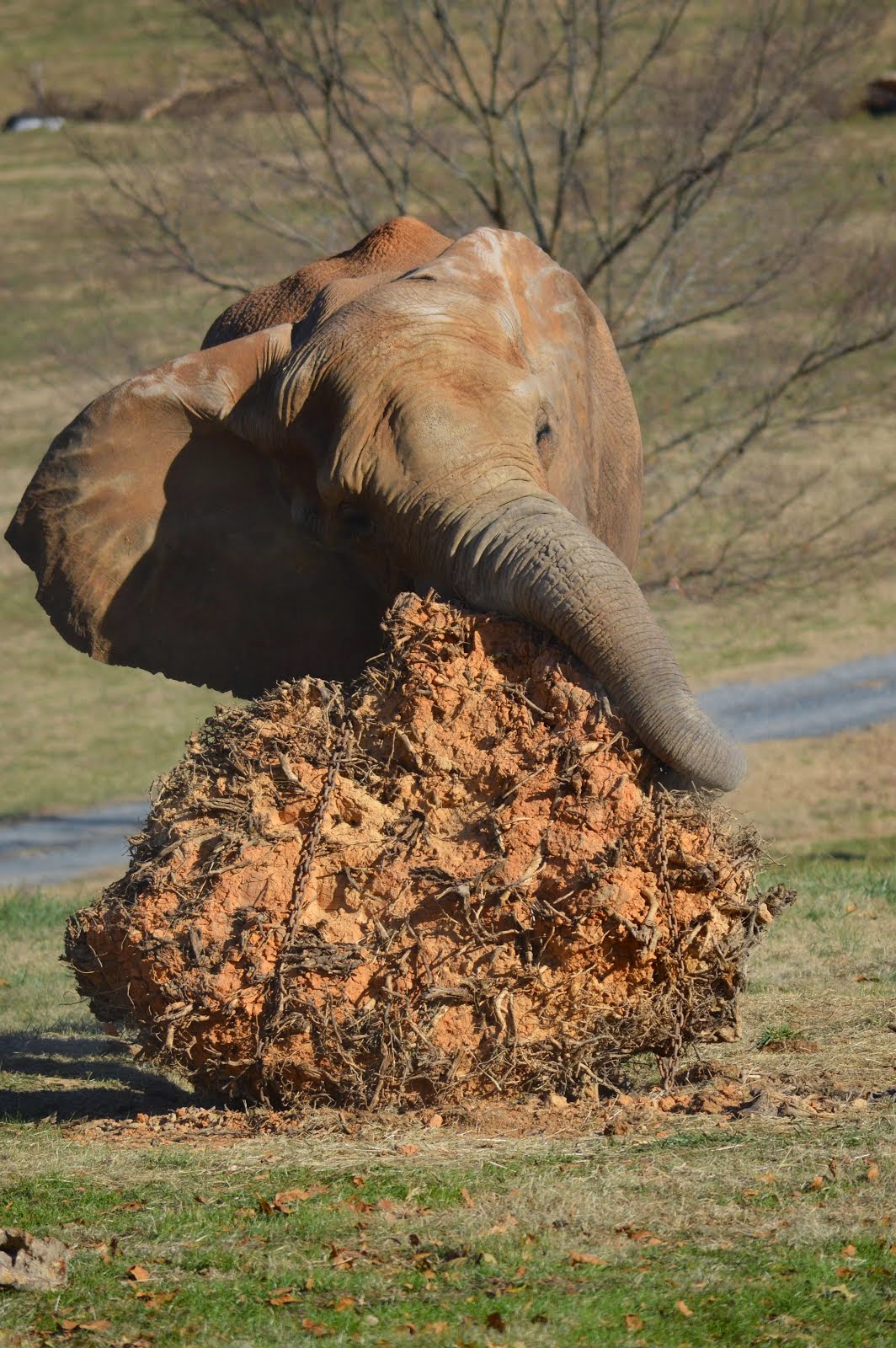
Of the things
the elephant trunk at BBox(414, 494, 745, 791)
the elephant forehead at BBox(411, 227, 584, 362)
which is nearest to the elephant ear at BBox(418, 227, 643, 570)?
the elephant forehead at BBox(411, 227, 584, 362)

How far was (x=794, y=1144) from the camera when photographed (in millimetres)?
6043

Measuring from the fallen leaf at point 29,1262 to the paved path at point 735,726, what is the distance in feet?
38.6

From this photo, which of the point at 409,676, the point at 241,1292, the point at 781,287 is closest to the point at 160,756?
the point at 781,287

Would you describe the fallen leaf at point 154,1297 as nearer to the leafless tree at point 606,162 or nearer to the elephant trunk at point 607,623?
the elephant trunk at point 607,623

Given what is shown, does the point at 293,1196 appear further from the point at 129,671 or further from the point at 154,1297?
the point at 129,671

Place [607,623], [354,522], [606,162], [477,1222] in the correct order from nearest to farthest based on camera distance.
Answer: [477,1222], [607,623], [354,522], [606,162]

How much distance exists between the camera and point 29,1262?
5.06m

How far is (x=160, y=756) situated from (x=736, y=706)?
6.56 metres

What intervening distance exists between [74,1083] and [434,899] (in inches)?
108

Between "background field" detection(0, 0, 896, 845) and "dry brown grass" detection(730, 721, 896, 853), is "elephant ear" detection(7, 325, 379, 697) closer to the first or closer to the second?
"background field" detection(0, 0, 896, 845)

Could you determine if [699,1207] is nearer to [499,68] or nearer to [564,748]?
[564,748]

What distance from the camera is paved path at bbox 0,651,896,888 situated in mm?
18172

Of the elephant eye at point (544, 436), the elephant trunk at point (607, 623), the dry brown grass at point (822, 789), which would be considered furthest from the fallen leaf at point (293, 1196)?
the dry brown grass at point (822, 789)

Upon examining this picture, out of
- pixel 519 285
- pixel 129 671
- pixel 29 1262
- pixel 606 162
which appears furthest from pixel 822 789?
pixel 29 1262
